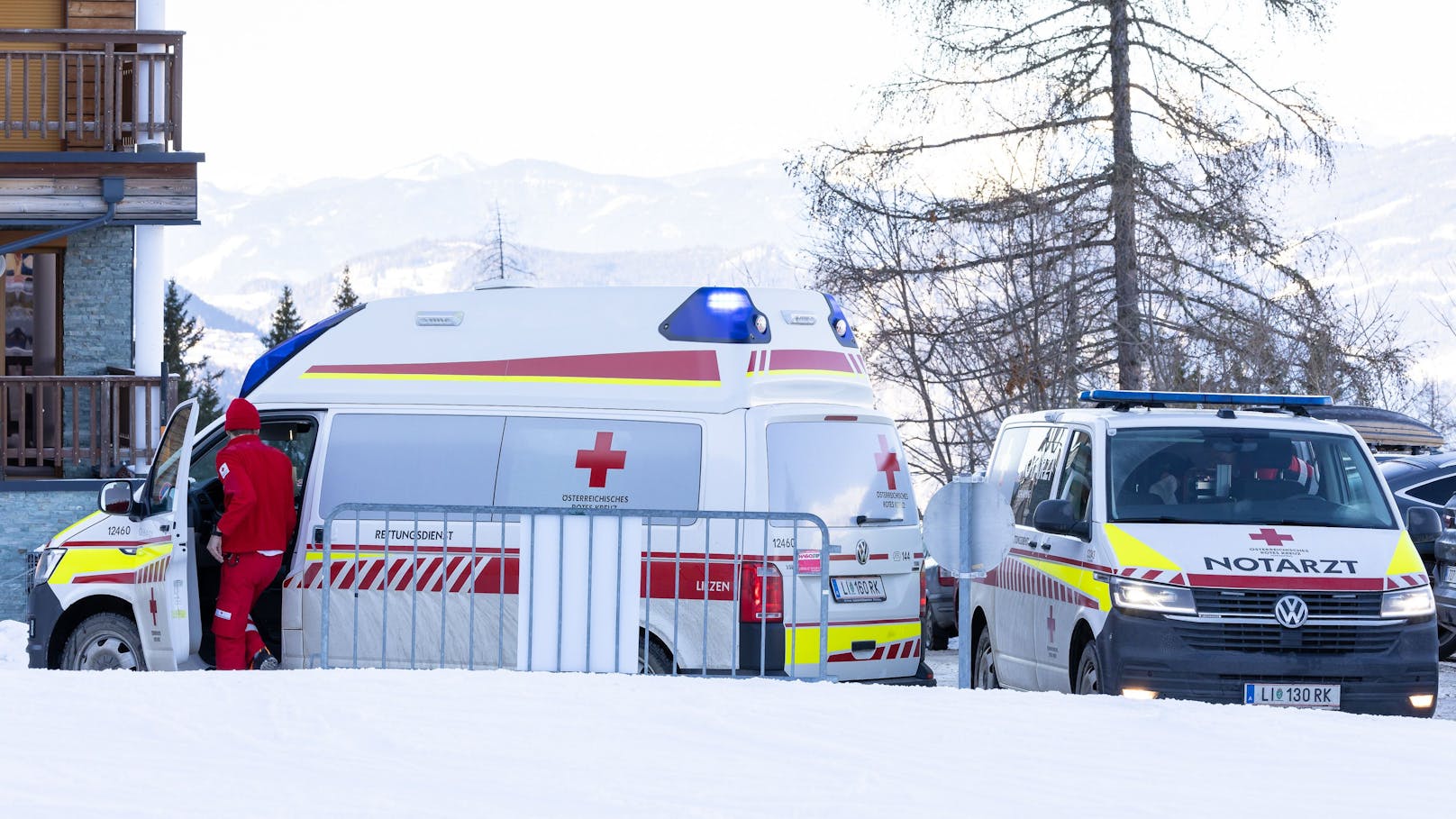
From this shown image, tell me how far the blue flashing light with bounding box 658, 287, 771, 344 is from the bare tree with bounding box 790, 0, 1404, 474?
1494cm

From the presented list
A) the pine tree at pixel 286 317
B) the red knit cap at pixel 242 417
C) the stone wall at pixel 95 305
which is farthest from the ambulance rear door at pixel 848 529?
the pine tree at pixel 286 317

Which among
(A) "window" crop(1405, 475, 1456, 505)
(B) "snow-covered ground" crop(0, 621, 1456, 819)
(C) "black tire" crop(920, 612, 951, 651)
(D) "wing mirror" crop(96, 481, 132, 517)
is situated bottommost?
(C) "black tire" crop(920, 612, 951, 651)

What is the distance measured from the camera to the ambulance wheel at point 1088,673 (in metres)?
9.30

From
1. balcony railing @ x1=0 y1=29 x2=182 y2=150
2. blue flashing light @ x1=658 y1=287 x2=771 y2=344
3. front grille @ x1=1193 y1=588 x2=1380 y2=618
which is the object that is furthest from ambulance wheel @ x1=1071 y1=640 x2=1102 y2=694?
balcony railing @ x1=0 y1=29 x2=182 y2=150

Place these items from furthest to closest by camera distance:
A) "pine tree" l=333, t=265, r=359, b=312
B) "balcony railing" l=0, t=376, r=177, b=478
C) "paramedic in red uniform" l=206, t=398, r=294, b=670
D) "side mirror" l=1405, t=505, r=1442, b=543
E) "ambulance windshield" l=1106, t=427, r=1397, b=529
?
"pine tree" l=333, t=265, r=359, b=312, "balcony railing" l=0, t=376, r=177, b=478, "side mirror" l=1405, t=505, r=1442, b=543, "ambulance windshield" l=1106, t=427, r=1397, b=529, "paramedic in red uniform" l=206, t=398, r=294, b=670

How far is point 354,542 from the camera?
9367 mm

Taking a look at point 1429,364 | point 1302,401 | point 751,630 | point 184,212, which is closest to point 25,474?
point 184,212

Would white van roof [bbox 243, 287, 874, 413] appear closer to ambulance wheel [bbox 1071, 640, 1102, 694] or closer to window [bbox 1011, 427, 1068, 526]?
window [bbox 1011, 427, 1068, 526]

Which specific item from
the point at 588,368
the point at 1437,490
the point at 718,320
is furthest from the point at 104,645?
the point at 1437,490

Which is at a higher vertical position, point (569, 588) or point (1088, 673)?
point (569, 588)

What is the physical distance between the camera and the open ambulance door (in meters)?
9.48

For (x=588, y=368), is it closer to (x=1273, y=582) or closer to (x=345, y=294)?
(x=1273, y=582)

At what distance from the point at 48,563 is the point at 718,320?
3965mm

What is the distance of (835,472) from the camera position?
30.7 ft
